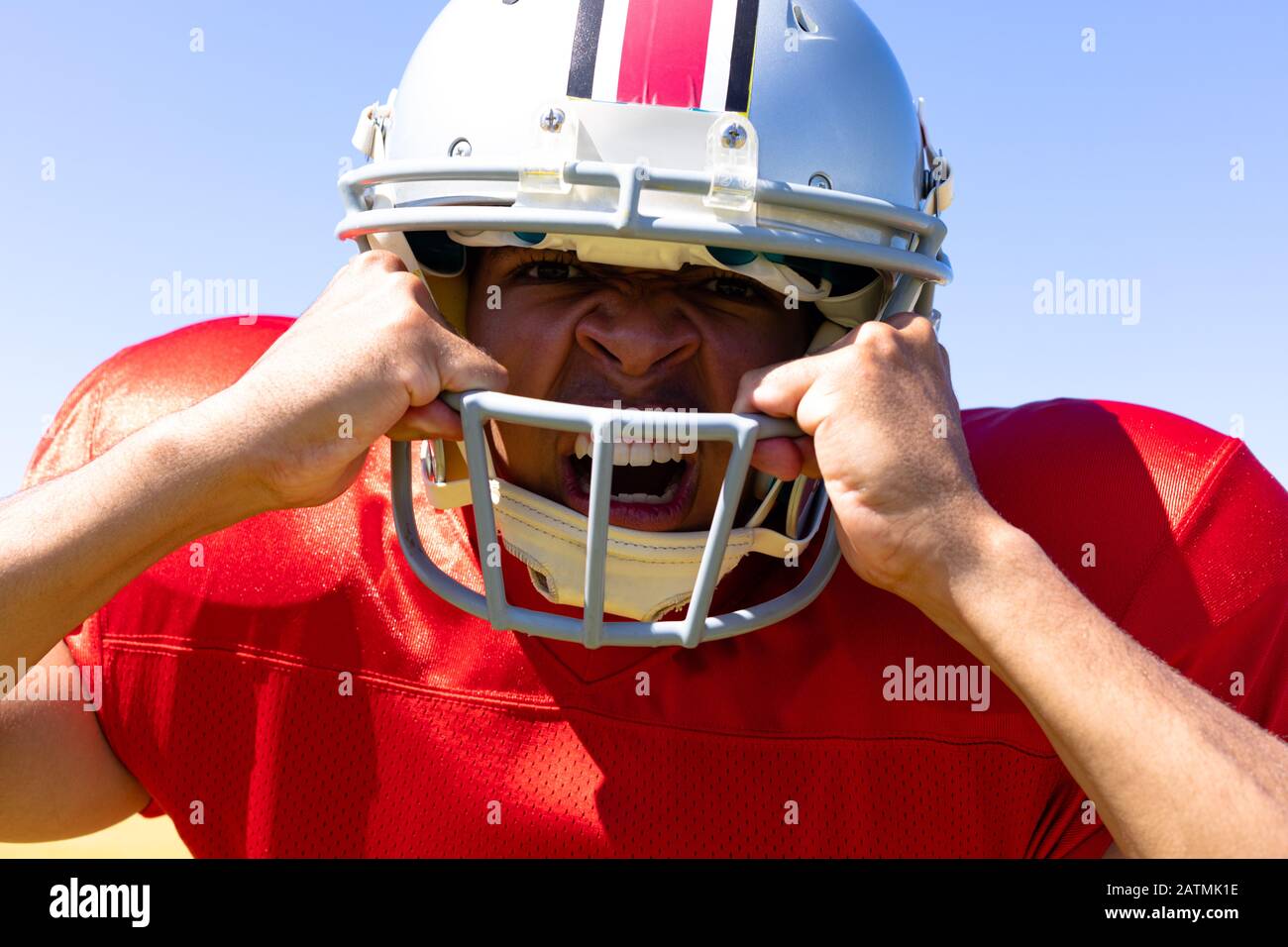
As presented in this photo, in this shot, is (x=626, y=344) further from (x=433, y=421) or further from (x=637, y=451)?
(x=433, y=421)

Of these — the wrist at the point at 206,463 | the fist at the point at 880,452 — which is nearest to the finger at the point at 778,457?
the fist at the point at 880,452

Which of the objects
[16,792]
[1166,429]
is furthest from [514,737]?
[1166,429]

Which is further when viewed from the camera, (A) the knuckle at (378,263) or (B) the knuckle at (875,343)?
(A) the knuckle at (378,263)

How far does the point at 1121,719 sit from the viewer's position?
1608mm

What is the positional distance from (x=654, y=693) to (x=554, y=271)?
2.07ft

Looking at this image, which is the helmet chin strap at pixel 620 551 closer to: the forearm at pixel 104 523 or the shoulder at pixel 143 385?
the forearm at pixel 104 523

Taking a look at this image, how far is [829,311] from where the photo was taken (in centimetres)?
211

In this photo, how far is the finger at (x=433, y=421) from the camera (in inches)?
70.6

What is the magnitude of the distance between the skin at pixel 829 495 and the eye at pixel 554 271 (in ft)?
0.31

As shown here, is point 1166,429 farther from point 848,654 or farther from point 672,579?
point 672,579

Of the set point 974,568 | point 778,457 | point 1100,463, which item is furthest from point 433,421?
point 1100,463

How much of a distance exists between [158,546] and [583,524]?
547 millimetres

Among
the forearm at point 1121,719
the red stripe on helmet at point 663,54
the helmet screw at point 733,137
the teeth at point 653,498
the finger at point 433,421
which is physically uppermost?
the red stripe on helmet at point 663,54

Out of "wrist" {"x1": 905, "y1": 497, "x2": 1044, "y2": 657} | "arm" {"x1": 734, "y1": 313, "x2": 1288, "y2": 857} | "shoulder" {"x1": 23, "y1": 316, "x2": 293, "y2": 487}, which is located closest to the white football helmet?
"arm" {"x1": 734, "y1": 313, "x2": 1288, "y2": 857}
